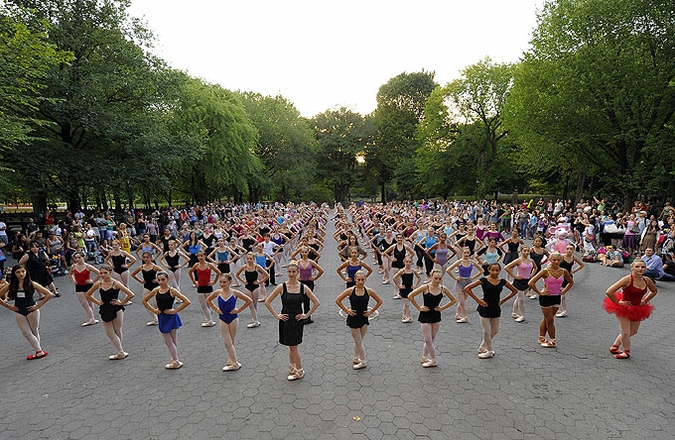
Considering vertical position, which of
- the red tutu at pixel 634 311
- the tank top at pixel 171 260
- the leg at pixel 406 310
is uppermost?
the tank top at pixel 171 260

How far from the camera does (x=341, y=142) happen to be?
182ft

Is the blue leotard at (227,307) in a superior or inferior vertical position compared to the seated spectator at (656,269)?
superior

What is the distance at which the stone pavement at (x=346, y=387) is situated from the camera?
15.6ft

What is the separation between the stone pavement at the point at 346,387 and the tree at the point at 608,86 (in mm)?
16836

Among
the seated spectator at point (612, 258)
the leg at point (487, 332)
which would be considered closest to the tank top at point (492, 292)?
the leg at point (487, 332)

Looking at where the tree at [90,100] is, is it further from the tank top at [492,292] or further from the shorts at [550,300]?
the shorts at [550,300]

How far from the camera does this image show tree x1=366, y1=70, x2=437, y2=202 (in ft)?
167

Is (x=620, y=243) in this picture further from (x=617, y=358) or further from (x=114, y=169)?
(x=114, y=169)

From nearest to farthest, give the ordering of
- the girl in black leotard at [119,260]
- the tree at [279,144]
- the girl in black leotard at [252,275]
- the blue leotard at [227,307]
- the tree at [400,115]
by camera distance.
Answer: the blue leotard at [227,307], the girl in black leotard at [252,275], the girl in black leotard at [119,260], the tree at [279,144], the tree at [400,115]

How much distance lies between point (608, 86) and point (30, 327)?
87.1ft

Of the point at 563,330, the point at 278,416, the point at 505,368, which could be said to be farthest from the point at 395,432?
the point at 563,330

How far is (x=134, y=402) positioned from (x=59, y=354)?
9.89 ft

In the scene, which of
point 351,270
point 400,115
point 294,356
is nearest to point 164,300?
point 294,356

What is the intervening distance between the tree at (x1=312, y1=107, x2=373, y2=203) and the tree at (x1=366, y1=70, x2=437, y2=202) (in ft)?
9.46
